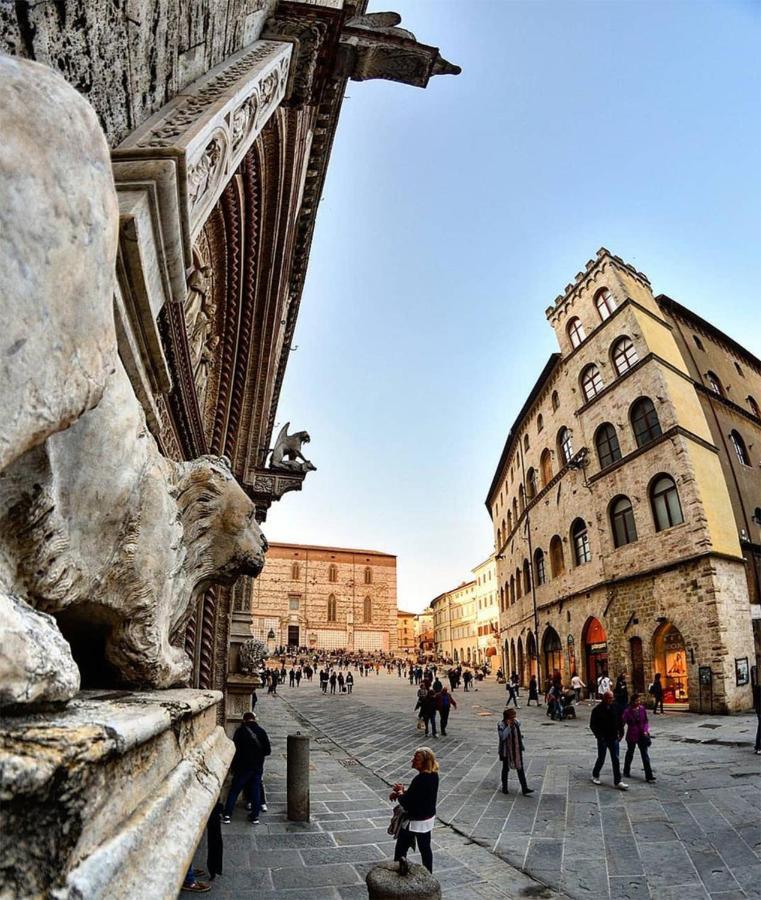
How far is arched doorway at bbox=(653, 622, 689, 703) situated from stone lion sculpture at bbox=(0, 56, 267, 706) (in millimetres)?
18263

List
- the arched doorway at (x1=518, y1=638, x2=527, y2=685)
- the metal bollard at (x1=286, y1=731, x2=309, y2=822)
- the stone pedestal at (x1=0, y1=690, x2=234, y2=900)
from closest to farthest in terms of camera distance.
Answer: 1. the stone pedestal at (x1=0, y1=690, x2=234, y2=900)
2. the metal bollard at (x1=286, y1=731, x2=309, y2=822)
3. the arched doorway at (x1=518, y1=638, x2=527, y2=685)

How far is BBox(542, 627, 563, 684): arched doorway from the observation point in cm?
2294

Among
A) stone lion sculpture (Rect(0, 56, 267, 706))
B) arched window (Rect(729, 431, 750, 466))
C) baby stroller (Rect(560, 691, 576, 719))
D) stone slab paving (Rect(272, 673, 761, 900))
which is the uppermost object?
arched window (Rect(729, 431, 750, 466))

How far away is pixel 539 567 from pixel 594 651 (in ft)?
21.2

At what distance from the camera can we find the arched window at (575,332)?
947 inches

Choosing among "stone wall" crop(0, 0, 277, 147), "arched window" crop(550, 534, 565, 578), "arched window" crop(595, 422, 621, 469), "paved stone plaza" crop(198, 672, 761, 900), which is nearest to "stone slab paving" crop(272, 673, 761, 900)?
"paved stone plaza" crop(198, 672, 761, 900)

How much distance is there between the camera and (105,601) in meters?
1.49

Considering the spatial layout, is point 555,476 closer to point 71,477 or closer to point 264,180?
point 264,180

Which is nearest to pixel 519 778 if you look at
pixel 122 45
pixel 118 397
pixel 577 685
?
pixel 118 397

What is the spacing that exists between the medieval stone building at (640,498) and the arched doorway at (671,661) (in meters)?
0.04

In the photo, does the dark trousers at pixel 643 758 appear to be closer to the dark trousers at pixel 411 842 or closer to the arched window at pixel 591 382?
the dark trousers at pixel 411 842

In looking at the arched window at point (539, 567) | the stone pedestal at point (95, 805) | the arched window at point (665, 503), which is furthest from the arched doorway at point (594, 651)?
the stone pedestal at point (95, 805)

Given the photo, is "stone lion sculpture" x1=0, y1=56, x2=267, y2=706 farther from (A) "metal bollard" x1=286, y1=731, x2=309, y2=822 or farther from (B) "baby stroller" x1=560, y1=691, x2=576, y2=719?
(B) "baby stroller" x1=560, y1=691, x2=576, y2=719

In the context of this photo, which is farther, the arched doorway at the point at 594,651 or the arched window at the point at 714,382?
the arched window at the point at 714,382
